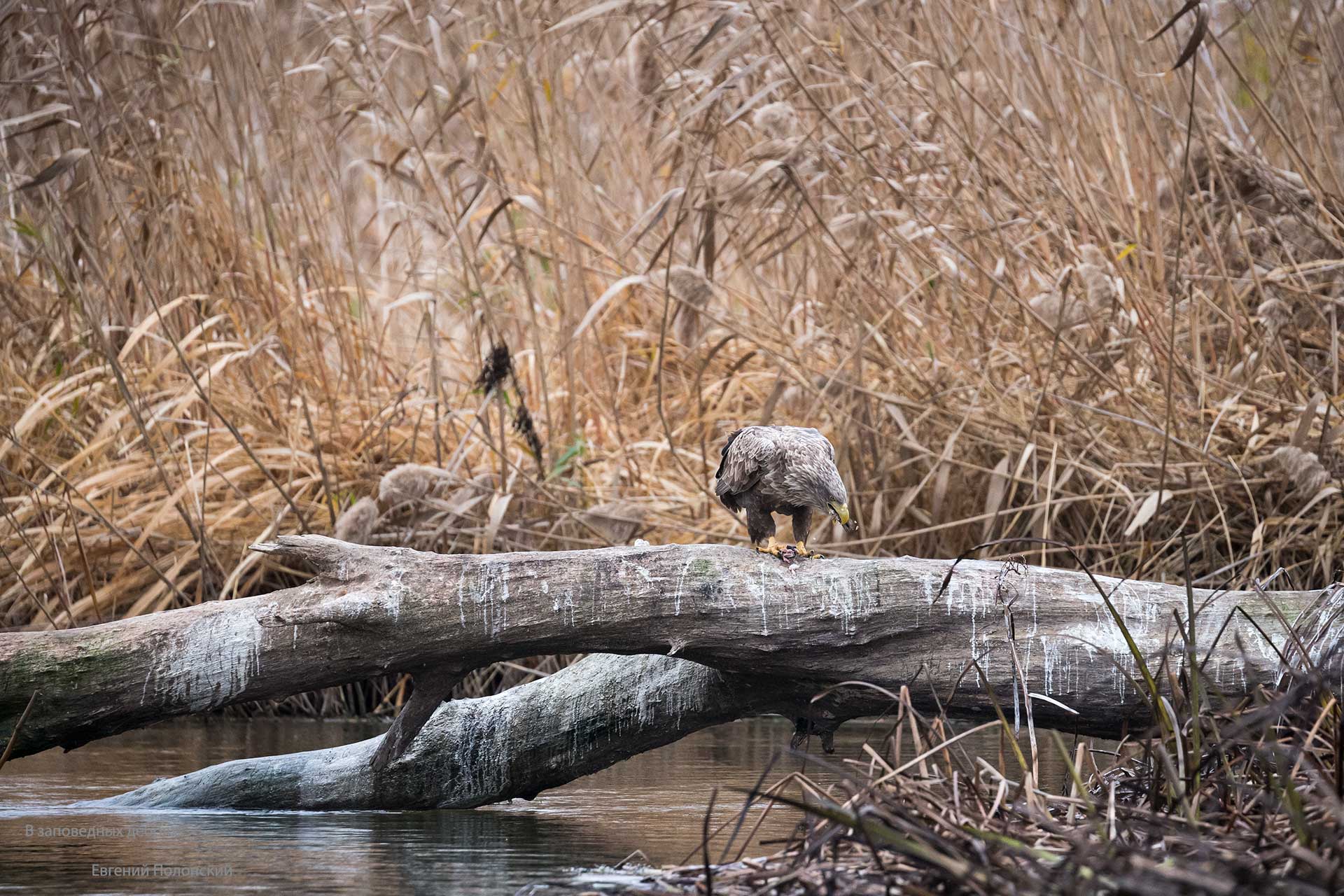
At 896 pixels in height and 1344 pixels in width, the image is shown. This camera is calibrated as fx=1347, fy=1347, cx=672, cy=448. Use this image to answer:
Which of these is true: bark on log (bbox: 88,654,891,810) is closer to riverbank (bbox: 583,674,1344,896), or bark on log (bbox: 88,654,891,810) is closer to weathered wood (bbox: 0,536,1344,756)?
weathered wood (bbox: 0,536,1344,756)

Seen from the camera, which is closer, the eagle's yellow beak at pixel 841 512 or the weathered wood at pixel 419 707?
the weathered wood at pixel 419 707

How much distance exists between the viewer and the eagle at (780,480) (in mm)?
2971

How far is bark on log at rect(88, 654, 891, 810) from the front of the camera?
3.03m

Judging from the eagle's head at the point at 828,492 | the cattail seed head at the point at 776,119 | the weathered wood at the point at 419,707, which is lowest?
the weathered wood at the point at 419,707

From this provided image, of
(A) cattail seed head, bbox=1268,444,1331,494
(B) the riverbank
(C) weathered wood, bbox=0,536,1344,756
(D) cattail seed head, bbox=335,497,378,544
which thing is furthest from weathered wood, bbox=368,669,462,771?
(A) cattail seed head, bbox=1268,444,1331,494

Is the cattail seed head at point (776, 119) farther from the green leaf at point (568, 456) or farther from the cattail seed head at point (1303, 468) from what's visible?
the cattail seed head at point (1303, 468)

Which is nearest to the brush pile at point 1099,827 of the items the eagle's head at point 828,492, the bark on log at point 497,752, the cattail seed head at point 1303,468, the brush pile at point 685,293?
the bark on log at point 497,752

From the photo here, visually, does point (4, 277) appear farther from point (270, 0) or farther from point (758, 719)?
point (758, 719)

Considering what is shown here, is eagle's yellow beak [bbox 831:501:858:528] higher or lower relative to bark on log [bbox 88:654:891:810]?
→ higher

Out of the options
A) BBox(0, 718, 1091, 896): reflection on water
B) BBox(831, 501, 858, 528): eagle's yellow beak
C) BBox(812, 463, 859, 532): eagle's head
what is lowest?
BBox(0, 718, 1091, 896): reflection on water

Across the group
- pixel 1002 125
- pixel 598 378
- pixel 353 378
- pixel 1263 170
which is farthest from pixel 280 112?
pixel 1263 170

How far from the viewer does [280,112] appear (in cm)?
500

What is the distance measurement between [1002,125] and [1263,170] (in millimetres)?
989

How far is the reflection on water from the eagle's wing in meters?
0.61
